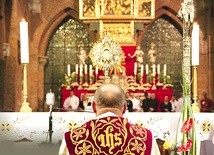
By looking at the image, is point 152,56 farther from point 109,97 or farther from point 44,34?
point 109,97

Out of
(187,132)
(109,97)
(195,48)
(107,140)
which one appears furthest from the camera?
(195,48)

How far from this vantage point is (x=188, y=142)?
16.3 feet

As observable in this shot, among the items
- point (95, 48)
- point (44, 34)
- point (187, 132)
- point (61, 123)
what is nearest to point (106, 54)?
point (95, 48)

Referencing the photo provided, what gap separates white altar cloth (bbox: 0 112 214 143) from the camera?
7.49 m

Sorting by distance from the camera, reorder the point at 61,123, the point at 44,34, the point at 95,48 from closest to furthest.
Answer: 1. the point at 61,123
2. the point at 95,48
3. the point at 44,34

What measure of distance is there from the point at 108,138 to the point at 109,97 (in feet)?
1.03

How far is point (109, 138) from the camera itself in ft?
13.5

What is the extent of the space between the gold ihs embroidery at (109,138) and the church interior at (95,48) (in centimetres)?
495

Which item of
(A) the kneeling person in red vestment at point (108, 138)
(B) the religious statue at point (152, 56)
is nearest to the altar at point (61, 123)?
(A) the kneeling person in red vestment at point (108, 138)

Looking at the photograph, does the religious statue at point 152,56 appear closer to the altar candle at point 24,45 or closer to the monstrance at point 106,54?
the monstrance at point 106,54

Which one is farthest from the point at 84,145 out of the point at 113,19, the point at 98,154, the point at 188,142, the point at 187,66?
the point at 113,19

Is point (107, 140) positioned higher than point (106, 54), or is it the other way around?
point (106, 54)

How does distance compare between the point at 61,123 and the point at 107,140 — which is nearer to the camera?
the point at 107,140

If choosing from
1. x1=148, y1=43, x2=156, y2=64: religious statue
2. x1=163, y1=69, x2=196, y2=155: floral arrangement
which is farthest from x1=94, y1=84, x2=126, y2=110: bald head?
x1=148, y1=43, x2=156, y2=64: religious statue
